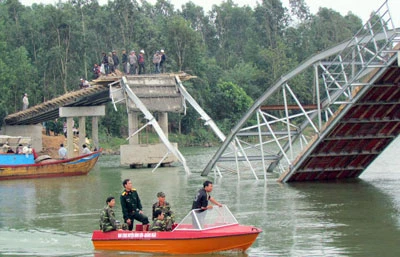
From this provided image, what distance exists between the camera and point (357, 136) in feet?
119

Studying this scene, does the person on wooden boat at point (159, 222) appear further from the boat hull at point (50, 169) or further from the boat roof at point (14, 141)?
the boat roof at point (14, 141)

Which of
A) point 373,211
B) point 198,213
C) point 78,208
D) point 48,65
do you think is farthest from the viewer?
point 48,65

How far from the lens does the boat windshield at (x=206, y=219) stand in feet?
68.8

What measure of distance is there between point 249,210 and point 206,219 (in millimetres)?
9244

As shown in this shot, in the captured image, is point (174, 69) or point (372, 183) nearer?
point (372, 183)

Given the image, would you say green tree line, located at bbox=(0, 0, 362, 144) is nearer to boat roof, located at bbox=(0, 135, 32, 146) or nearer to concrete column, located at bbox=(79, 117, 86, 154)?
concrete column, located at bbox=(79, 117, 86, 154)

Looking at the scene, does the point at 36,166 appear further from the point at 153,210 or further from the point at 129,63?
the point at 153,210

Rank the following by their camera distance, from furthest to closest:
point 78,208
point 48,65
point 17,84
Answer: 1. point 48,65
2. point 17,84
3. point 78,208

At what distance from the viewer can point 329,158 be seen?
37406 millimetres

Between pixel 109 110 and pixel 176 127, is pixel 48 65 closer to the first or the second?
pixel 109 110

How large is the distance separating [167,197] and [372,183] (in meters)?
9.66

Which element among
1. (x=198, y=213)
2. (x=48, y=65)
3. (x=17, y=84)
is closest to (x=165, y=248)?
(x=198, y=213)

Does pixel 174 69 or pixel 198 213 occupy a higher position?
pixel 174 69

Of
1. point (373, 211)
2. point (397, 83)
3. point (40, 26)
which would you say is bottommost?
point (373, 211)
